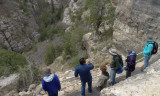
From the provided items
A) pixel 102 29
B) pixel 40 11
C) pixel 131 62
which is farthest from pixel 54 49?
pixel 40 11

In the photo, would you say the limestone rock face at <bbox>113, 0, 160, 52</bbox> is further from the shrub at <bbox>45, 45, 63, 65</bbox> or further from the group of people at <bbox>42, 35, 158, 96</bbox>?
the shrub at <bbox>45, 45, 63, 65</bbox>

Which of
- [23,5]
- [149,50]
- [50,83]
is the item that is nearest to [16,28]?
[23,5]

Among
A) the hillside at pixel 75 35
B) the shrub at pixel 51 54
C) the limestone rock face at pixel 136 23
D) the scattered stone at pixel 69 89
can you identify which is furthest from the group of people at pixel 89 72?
the shrub at pixel 51 54

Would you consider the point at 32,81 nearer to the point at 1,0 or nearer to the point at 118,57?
the point at 118,57

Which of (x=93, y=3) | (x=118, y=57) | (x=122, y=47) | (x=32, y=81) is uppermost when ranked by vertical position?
(x=93, y=3)

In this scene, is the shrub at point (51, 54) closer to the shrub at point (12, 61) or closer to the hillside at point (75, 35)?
the hillside at point (75, 35)

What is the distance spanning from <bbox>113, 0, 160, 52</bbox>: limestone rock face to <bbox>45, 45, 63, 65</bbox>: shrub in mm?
10838

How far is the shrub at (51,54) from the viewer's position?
18.3m

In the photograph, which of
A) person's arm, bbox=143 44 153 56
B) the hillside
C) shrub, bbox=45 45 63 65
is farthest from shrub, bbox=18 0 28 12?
person's arm, bbox=143 44 153 56

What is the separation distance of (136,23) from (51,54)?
13005 mm

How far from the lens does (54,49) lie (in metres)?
19.6

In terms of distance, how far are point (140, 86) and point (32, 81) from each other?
653cm

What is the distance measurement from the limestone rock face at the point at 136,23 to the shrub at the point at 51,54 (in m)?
10.8

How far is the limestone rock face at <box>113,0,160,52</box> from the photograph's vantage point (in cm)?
684
